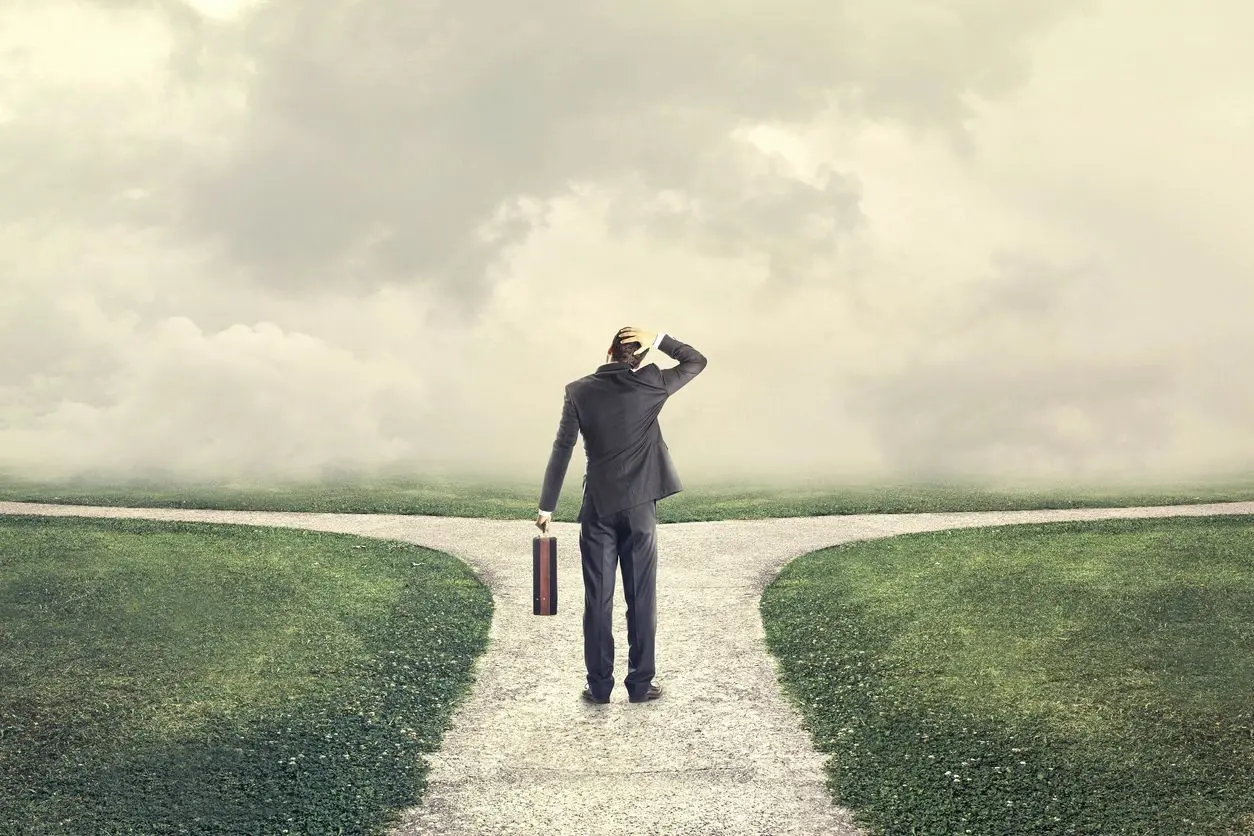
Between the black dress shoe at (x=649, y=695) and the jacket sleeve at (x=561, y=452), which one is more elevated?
the jacket sleeve at (x=561, y=452)

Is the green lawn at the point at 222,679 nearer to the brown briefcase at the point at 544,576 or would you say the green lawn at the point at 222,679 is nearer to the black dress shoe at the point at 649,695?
the brown briefcase at the point at 544,576

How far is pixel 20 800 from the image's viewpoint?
888cm

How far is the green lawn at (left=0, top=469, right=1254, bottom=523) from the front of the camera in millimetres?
22141

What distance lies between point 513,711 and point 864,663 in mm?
3626

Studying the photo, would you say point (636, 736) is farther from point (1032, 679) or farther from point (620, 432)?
point (1032, 679)

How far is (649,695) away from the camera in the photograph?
34.5ft

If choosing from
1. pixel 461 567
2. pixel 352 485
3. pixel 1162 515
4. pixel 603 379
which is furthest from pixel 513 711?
pixel 352 485

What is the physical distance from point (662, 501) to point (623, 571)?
13994 mm

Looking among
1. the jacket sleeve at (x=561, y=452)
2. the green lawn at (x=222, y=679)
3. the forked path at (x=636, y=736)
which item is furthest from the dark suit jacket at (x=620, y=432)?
the green lawn at (x=222, y=679)

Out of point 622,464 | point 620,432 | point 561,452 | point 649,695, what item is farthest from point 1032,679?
point 561,452

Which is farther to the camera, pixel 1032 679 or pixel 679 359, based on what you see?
pixel 1032 679

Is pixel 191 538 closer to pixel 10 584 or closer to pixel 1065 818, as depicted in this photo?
pixel 10 584

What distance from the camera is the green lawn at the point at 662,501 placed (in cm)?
2214

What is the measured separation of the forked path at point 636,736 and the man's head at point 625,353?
303 centimetres
